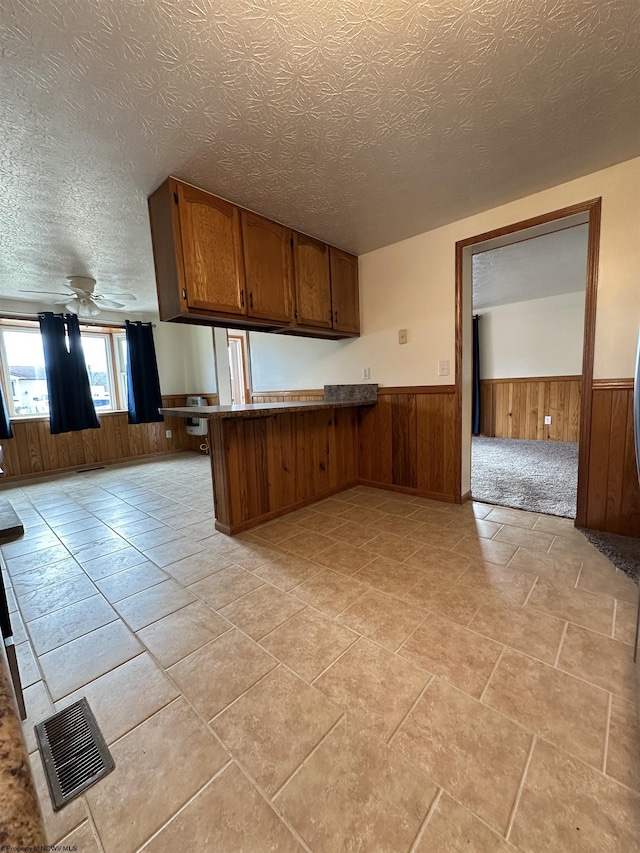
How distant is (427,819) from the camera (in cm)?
84

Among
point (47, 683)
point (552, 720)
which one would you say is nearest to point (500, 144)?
point (552, 720)

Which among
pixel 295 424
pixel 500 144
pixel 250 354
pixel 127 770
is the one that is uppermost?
pixel 500 144

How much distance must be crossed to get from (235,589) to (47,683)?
77 centimetres

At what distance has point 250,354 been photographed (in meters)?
4.65

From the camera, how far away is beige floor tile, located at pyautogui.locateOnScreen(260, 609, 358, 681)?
1.31 m

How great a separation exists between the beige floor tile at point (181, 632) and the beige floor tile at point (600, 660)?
1.34 m

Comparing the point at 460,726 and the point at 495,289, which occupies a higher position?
the point at 495,289

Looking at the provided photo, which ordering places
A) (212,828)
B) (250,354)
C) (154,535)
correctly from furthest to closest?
1. (250,354)
2. (154,535)
3. (212,828)

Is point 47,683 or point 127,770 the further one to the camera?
point 47,683

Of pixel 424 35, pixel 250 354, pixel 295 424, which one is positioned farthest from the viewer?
pixel 250 354

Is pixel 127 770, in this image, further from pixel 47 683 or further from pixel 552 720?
pixel 552 720

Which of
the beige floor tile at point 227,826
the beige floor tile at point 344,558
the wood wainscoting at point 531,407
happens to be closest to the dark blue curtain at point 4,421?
the beige floor tile at point 344,558

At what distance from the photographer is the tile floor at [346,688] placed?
85 centimetres

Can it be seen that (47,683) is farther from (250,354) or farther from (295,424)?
(250,354)
